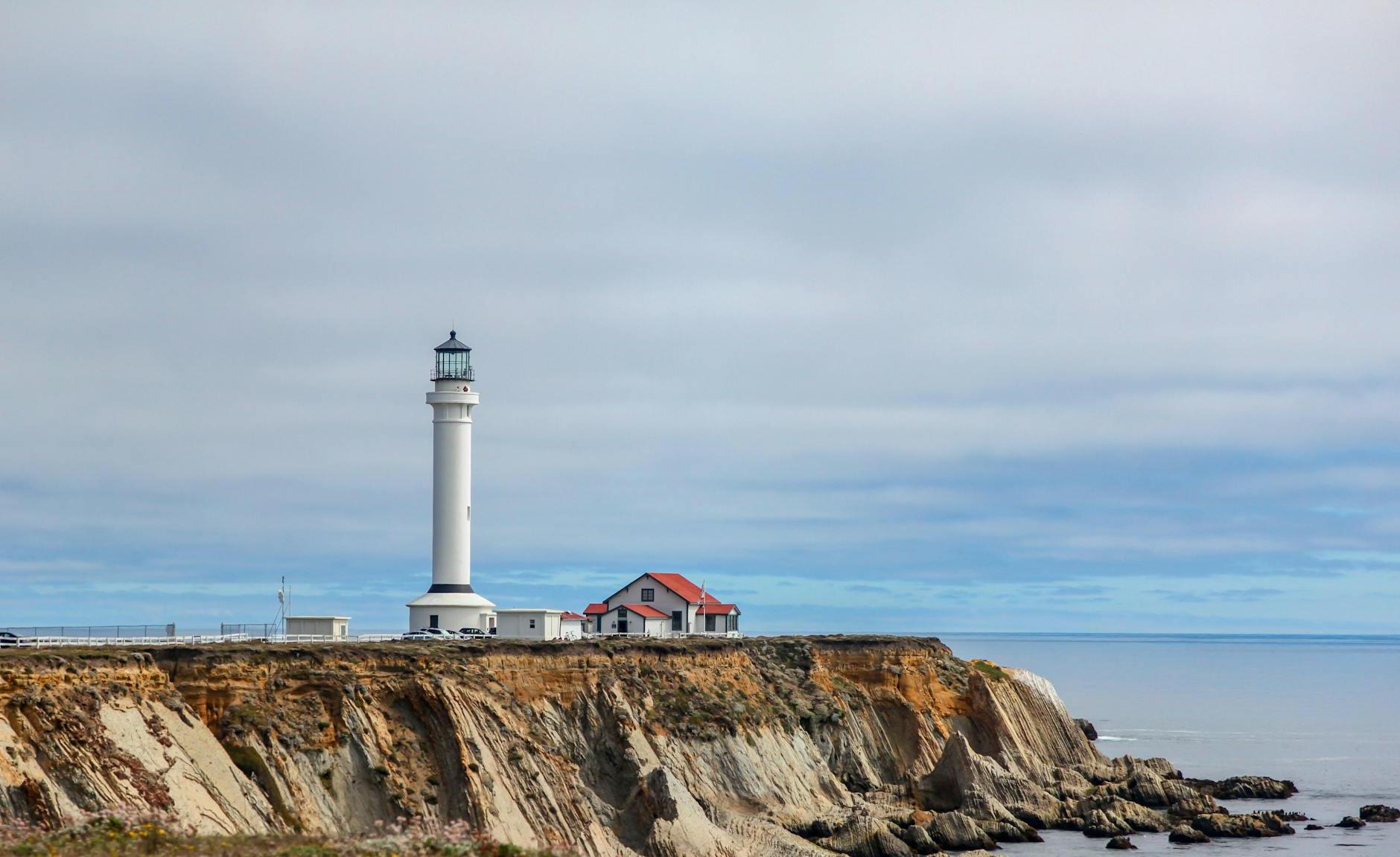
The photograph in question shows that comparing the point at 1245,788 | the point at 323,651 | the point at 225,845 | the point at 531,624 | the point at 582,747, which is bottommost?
the point at 1245,788

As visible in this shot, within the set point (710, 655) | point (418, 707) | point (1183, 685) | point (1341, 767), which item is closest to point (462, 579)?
point (710, 655)

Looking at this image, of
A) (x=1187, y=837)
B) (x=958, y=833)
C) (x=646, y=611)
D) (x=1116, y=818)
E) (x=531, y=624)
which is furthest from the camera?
(x=646, y=611)

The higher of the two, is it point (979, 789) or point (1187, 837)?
point (979, 789)

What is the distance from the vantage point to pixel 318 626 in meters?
58.8

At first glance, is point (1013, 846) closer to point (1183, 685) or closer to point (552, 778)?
point (552, 778)

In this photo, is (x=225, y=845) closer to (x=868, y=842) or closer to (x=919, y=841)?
(x=868, y=842)

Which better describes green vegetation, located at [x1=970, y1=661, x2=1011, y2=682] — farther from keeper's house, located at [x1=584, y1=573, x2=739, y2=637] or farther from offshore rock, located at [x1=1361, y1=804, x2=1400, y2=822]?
offshore rock, located at [x1=1361, y1=804, x2=1400, y2=822]

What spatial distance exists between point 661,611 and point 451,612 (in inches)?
563

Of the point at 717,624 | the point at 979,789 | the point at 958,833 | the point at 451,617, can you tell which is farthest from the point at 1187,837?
the point at 451,617

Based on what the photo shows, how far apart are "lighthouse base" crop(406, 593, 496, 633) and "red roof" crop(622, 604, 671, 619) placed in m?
11.2

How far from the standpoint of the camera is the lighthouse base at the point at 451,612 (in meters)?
64.2

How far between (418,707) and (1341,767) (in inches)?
2034

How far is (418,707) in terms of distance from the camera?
46.5m

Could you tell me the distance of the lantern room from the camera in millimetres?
66875
